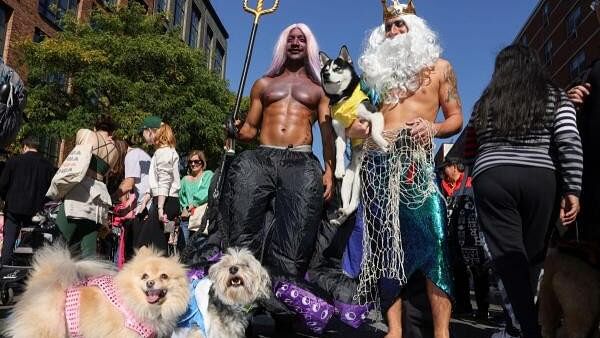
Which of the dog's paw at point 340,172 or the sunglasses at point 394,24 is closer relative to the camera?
the dog's paw at point 340,172

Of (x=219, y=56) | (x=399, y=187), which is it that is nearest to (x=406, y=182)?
(x=399, y=187)

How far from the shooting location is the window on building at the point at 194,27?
42.4 m

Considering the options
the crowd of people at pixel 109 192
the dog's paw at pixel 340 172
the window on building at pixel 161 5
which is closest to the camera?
the dog's paw at pixel 340 172

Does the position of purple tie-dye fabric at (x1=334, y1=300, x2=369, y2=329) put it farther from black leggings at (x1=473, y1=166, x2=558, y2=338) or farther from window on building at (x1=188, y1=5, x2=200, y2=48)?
window on building at (x1=188, y1=5, x2=200, y2=48)

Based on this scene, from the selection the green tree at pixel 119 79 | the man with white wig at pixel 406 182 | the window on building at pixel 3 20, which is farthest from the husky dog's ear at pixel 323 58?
the window on building at pixel 3 20

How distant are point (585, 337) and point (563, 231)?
765 mm

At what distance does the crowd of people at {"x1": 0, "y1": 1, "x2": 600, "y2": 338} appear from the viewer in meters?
2.78

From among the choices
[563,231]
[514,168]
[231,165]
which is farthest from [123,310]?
[563,231]

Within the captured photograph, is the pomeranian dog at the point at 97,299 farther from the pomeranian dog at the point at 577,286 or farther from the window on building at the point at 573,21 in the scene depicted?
the window on building at the point at 573,21

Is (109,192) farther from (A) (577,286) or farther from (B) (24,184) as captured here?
(A) (577,286)

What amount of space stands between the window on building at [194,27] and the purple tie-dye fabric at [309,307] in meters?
40.9

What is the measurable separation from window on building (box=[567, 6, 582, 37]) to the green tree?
92.2 ft

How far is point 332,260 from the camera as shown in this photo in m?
3.70

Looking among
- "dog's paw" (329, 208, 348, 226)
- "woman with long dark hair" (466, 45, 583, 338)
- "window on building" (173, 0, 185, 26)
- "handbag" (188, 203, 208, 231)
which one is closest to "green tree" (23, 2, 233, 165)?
"handbag" (188, 203, 208, 231)
